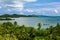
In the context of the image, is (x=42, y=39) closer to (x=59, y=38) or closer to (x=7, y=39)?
(x=59, y=38)

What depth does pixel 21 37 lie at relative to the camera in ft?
122

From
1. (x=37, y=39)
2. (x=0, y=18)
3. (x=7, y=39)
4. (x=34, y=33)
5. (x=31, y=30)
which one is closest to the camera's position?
(x=7, y=39)

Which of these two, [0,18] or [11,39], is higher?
[11,39]

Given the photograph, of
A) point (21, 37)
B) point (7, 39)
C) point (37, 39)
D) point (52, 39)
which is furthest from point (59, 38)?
point (7, 39)

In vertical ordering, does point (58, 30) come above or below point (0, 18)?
above

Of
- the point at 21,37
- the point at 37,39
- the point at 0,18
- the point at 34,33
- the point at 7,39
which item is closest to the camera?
the point at 7,39

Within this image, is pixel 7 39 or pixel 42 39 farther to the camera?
pixel 42 39

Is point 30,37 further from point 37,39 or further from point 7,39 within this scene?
point 7,39

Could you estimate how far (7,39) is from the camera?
3116 cm

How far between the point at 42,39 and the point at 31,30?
9.94 meters

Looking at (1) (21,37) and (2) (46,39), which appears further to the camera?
(1) (21,37)

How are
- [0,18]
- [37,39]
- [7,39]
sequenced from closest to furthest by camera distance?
[7,39], [37,39], [0,18]

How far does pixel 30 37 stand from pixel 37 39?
5.33m

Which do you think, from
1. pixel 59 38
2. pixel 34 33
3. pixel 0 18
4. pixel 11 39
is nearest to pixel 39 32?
pixel 34 33
